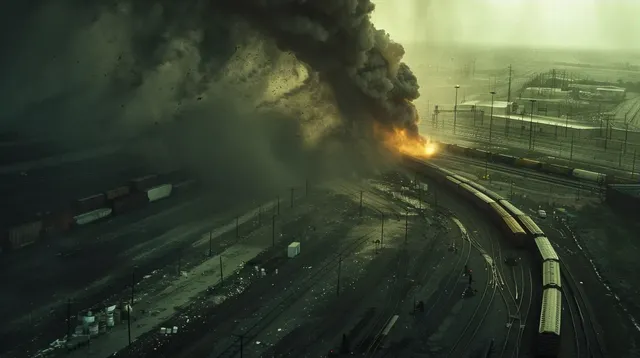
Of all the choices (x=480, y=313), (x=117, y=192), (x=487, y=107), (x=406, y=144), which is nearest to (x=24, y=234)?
(x=117, y=192)

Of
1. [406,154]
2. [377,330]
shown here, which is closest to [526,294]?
[377,330]

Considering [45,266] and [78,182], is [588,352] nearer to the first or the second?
[45,266]

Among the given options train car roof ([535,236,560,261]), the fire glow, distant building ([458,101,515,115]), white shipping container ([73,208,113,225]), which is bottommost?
A: train car roof ([535,236,560,261])

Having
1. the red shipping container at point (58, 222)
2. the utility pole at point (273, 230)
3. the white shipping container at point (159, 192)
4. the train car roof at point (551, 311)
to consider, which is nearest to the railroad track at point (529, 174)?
the train car roof at point (551, 311)

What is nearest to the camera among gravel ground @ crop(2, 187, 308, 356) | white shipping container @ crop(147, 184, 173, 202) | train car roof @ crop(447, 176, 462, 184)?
gravel ground @ crop(2, 187, 308, 356)

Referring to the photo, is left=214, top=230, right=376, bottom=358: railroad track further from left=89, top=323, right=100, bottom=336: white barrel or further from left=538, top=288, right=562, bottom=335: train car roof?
left=538, top=288, right=562, bottom=335: train car roof

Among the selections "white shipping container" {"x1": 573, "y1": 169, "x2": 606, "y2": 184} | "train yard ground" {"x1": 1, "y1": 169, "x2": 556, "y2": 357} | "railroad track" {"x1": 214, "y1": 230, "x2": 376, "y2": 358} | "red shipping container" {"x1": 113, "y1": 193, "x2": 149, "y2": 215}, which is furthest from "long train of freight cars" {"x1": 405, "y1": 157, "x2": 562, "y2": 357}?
"red shipping container" {"x1": 113, "y1": 193, "x2": 149, "y2": 215}

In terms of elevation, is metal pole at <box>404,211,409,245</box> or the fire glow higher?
the fire glow

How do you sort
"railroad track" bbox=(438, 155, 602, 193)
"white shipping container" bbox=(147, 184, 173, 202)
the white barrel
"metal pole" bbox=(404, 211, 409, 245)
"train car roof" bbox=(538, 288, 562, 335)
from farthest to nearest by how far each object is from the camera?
"railroad track" bbox=(438, 155, 602, 193), "white shipping container" bbox=(147, 184, 173, 202), "metal pole" bbox=(404, 211, 409, 245), the white barrel, "train car roof" bbox=(538, 288, 562, 335)

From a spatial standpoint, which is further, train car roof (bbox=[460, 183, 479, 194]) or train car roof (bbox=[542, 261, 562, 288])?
train car roof (bbox=[460, 183, 479, 194])
